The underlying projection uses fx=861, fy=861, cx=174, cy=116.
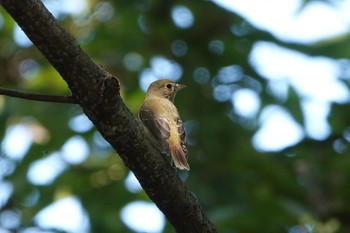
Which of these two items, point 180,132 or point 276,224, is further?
point 276,224

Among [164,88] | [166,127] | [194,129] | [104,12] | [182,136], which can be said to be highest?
[166,127]

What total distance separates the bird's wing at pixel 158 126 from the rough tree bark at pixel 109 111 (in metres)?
0.98

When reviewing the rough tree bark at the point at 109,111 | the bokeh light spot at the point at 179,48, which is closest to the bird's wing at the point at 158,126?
the rough tree bark at the point at 109,111

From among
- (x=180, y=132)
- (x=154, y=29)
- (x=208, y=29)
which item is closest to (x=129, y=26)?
(x=154, y=29)

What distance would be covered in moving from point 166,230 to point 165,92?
1059 millimetres

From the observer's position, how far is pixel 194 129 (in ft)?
23.2

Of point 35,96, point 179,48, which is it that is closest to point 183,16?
point 179,48

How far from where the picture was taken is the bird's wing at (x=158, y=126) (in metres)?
4.45

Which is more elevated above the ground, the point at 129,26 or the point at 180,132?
the point at 180,132

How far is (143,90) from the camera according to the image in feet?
23.1

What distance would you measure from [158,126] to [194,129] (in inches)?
97.2

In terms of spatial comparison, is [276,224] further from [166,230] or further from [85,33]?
[85,33]

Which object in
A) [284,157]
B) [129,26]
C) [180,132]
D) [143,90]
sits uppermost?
[180,132]

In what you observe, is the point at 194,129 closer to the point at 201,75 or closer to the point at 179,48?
the point at 201,75
